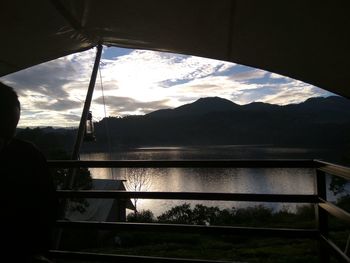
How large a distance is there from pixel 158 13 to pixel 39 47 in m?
1.05

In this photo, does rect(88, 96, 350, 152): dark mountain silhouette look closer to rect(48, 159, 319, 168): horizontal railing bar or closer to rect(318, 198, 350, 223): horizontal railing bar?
rect(48, 159, 319, 168): horizontal railing bar

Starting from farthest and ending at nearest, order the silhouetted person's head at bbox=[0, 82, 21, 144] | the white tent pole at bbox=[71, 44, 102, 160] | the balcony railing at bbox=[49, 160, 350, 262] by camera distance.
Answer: the white tent pole at bbox=[71, 44, 102, 160] < the balcony railing at bbox=[49, 160, 350, 262] < the silhouetted person's head at bbox=[0, 82, 21, 144]

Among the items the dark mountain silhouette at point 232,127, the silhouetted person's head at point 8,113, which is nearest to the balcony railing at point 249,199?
the silhouetted person's head at point 8,113

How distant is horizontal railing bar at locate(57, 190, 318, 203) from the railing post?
0.05 meters

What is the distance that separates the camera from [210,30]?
2.28m

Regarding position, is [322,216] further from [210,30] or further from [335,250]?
[210,30]

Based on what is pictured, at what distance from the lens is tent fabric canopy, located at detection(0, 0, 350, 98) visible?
192cm

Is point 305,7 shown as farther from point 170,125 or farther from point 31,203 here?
point 170,125

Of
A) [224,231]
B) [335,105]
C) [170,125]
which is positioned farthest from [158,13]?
[335,105]

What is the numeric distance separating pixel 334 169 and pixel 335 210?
20 centimetres

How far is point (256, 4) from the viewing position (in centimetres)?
189

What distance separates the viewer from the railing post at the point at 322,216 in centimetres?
209

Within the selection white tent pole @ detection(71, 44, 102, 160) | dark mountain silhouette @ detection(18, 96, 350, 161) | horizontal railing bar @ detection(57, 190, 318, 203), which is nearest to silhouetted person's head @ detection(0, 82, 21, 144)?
horizontal railing bar @ detection(57, 190, 318, 203)

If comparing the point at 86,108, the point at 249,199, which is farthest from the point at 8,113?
the point at 86,108
